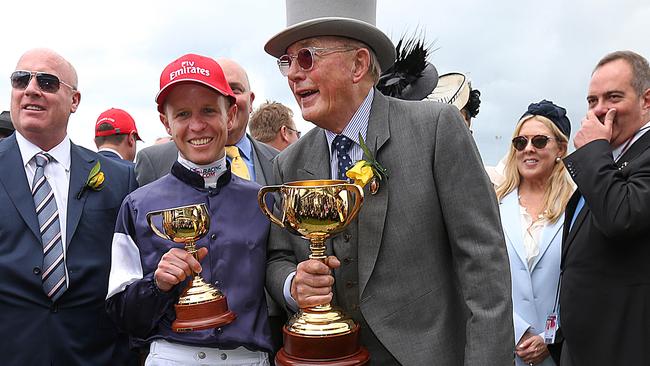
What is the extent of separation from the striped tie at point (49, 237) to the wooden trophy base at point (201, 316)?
0.94 m

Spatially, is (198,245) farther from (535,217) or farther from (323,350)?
(535,217)

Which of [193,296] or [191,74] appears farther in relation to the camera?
[191,74]

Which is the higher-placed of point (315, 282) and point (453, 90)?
point (453, 90)

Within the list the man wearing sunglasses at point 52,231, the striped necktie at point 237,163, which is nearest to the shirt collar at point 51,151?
the man wearing sunglasses at point 52,231

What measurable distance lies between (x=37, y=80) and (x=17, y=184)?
1.98 feet

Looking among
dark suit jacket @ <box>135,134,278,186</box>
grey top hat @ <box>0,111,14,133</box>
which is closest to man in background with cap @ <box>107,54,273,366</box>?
dark suit jacket @ <box>135,134,278,186</box>

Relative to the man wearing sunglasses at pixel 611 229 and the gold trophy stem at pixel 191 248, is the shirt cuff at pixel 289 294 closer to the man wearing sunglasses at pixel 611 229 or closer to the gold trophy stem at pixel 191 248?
the gold trophy stem at pixel 191 248

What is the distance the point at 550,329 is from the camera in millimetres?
4117

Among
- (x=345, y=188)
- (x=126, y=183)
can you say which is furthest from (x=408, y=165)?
(x=126, y=183)

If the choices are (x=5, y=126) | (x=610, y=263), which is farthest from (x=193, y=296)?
(x=5, y=126)

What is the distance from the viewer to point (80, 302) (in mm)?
3025

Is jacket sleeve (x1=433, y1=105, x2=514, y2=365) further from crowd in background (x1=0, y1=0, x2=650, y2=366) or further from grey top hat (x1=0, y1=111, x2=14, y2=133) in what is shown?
grey top hat (x1=0, y1=111, x2=14, y2=133)

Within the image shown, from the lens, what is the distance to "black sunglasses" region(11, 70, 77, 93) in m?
3.28

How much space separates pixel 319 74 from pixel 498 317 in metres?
1.25
